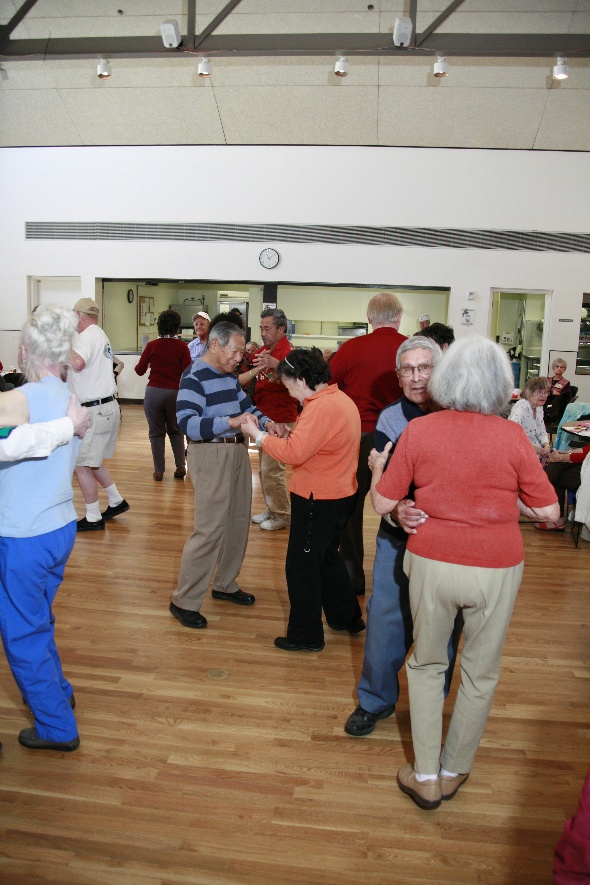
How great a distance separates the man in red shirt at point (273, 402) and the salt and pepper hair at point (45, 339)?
2453mm

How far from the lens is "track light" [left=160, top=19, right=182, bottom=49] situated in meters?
7.79

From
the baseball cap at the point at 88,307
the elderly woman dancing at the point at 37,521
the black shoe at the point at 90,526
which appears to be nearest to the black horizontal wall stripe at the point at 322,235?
the baseball cap at the point at 88,307

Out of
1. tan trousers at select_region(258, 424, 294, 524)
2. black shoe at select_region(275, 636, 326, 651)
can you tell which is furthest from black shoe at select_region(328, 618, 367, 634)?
tan trousers at select_region(258, 424, 294, 524)

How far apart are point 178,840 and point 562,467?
15.7ft

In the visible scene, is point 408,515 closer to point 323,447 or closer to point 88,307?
point 323,447

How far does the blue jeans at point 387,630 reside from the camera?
2695 mm

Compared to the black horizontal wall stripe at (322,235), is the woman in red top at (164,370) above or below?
below

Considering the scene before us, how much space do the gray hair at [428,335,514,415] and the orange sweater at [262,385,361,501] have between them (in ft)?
3.52

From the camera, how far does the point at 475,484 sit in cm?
213

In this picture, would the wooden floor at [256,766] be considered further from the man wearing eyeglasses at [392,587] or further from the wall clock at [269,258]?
the wall clock at [269,258]

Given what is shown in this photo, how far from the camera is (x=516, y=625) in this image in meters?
4.06

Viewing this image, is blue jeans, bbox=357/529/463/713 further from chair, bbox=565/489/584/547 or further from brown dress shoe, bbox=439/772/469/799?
chair, bbox=565/489/584/547

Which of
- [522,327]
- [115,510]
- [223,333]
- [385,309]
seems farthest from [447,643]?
[522,327]

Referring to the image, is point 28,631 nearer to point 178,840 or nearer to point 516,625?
point 178,840
